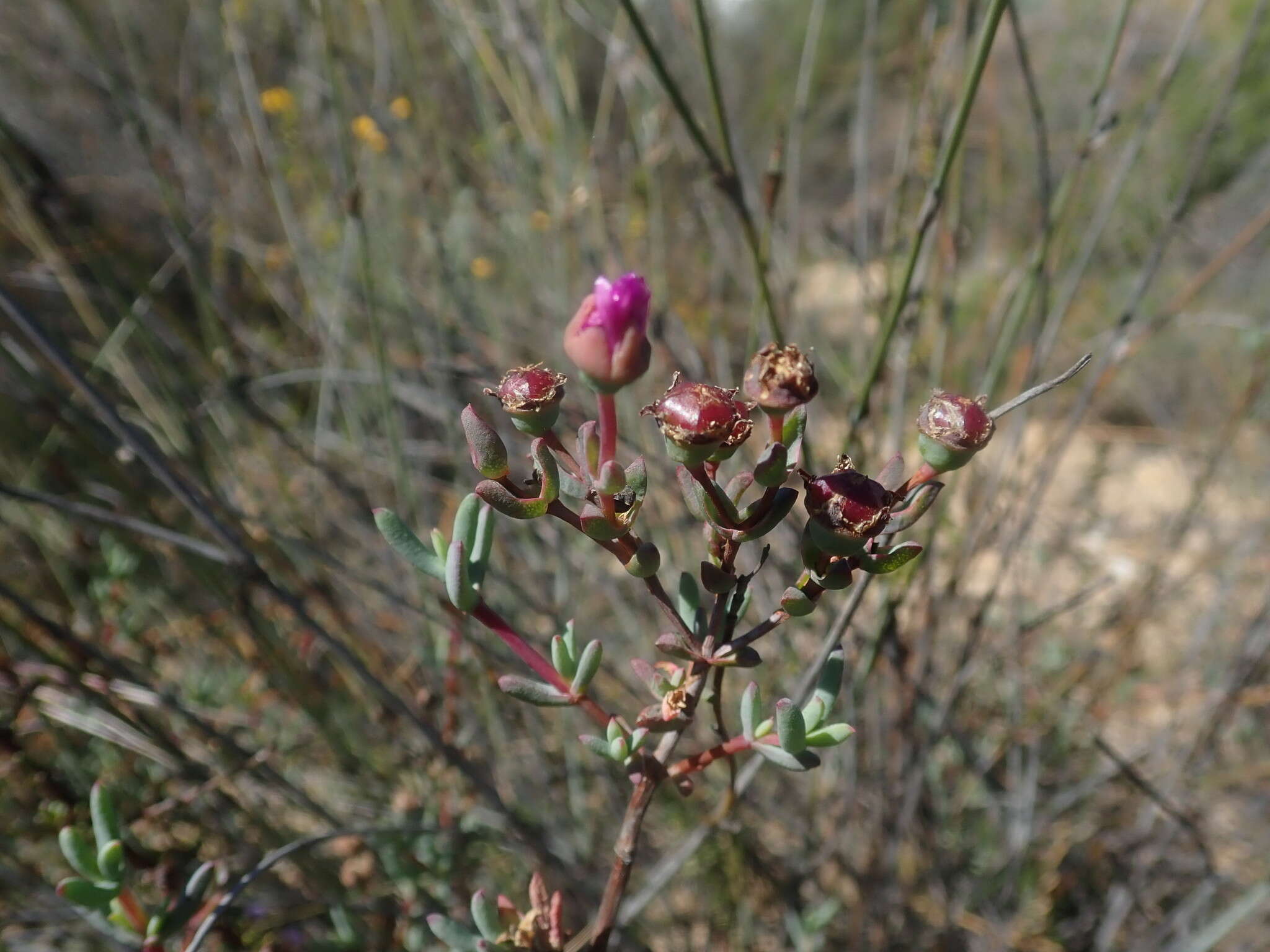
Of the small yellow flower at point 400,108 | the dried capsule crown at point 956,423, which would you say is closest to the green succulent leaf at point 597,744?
the dried capsule crown at point 956,423

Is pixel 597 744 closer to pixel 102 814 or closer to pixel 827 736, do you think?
pixel 827 736

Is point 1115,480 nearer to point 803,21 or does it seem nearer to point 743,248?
point 743,248

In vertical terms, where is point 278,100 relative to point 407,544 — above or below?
above

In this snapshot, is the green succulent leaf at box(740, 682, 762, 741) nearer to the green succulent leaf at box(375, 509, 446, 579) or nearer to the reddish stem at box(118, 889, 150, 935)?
the green succulent leaf at box(375, 509, 446, 579)

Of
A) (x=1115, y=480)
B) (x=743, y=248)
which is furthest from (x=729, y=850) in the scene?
(x=1115, y=480)

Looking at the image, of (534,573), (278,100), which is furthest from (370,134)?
(534,573)

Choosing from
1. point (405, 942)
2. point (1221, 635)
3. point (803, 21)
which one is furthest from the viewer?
point (803, 21)
